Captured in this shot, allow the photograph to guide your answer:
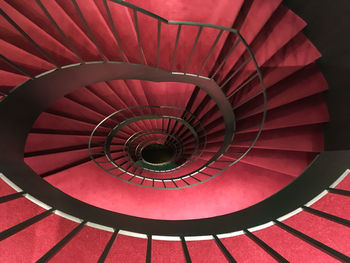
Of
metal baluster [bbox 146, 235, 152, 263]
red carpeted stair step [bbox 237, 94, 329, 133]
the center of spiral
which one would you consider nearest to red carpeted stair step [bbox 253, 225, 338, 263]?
metal baluster [bbox 146, 235, 152, 263]

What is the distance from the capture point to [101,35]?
2625 mm

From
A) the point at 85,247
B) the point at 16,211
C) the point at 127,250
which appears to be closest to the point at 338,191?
the point at 127,250

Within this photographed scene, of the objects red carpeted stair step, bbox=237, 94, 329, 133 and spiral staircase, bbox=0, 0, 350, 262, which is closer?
spiral staircase, bbox=0, 0, 350, 262

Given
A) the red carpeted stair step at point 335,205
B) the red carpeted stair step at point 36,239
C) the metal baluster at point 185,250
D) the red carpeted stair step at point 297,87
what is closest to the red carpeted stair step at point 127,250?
the metal baluster at point 185,250

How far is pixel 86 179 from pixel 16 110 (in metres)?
2.03

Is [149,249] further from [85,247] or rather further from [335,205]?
[335,205]

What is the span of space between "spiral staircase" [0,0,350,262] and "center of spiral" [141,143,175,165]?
4129mm

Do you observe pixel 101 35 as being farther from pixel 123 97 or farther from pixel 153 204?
pixel 153 204

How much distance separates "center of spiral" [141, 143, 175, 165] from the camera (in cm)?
874

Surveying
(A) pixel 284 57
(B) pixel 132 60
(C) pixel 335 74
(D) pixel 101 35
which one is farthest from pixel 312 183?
(D) pixel 101 35

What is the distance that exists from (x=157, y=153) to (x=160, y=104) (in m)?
4.61

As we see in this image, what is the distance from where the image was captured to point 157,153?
29.2 ft

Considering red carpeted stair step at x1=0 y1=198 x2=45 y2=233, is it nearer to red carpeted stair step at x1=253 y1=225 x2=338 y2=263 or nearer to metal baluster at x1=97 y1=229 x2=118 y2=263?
metal baluster at x1=97 y1=229 x2=118 y2=263

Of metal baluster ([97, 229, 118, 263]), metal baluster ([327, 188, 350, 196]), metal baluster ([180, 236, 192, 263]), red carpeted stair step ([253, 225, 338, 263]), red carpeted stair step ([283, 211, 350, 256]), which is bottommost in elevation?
metal baluster ([97, 229, 118, 263])
